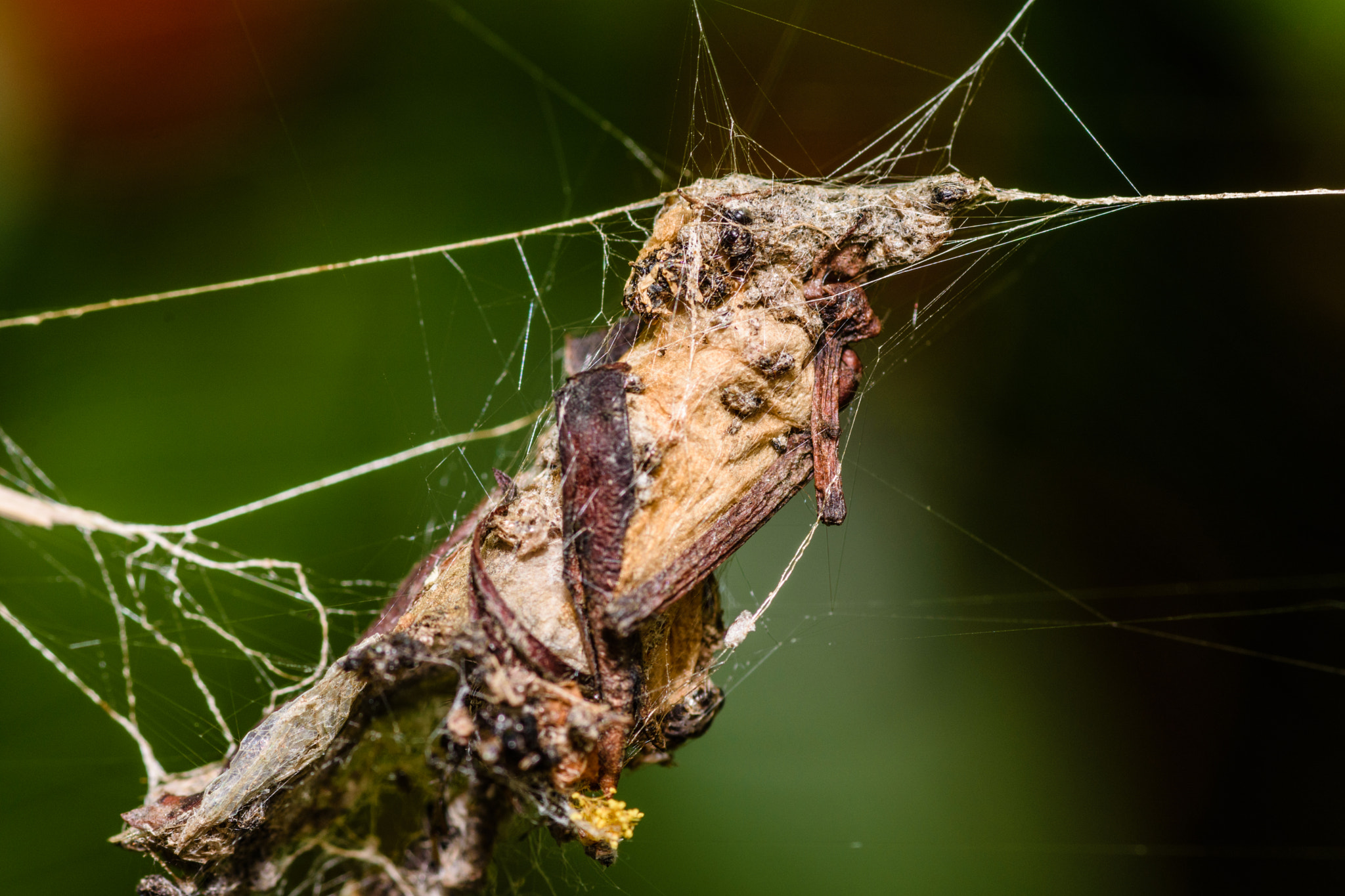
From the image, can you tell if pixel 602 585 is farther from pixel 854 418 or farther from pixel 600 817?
pixel 854 418

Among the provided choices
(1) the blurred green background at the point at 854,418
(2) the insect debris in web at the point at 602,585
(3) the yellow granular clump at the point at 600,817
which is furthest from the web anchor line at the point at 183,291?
(3) the yellow granular clump at the point at 600,817

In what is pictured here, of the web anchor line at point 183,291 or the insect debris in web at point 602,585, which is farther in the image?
the web anchor line at point 183,291

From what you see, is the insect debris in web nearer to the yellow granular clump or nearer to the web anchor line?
the yellow granular clump

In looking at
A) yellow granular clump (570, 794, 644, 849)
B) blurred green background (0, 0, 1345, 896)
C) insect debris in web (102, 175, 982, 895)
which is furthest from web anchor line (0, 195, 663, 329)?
yellow granular clump (570, 794, 644, 849)

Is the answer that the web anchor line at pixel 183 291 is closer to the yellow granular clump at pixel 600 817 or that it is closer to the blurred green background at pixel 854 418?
the blurred green background at pixel 854 418

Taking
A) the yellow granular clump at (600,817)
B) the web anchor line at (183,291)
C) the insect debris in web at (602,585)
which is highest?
the web anchor line at (183,291)

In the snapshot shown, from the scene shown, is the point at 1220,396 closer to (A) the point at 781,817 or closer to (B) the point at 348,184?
(A) the point at 781,817

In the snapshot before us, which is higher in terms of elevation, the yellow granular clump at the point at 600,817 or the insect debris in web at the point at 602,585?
the insect debris in web at the point at 602,585
